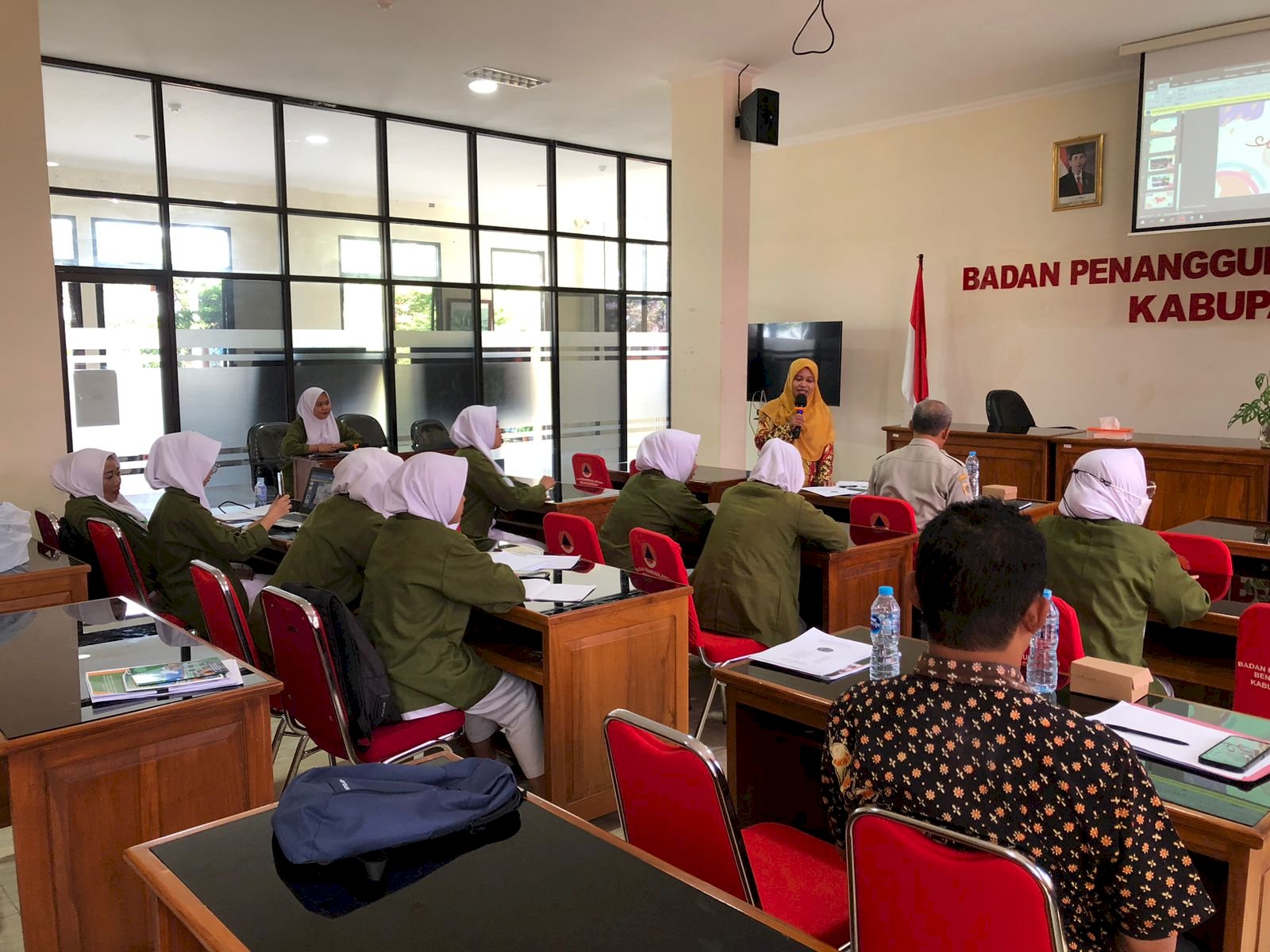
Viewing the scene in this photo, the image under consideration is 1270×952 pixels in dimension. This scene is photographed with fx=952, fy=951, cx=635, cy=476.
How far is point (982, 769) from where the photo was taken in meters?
1.32

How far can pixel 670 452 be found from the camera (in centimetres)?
432

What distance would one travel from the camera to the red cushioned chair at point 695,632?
3469 millimetres

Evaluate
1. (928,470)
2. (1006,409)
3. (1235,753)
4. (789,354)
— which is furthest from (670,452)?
(789,354)

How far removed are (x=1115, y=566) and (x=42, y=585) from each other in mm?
3671

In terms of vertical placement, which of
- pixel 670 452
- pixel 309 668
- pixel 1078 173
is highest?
pixel 1078 173

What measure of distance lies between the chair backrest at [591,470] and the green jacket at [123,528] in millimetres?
2707

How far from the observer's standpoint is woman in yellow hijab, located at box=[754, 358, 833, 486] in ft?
20.6

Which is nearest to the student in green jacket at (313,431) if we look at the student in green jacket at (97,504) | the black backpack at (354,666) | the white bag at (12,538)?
the student in green jacket at (97,504)

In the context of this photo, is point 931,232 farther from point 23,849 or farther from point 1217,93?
point 23,849

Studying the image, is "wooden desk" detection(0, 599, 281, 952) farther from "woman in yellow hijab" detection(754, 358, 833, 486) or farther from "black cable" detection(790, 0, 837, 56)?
"black cable" detection(790, 0, 837, 56)

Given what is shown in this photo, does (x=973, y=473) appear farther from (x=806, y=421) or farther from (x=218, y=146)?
(x=218, y=146)

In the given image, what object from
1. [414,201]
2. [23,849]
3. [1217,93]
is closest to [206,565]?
[23,849]

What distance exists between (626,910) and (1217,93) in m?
6.84

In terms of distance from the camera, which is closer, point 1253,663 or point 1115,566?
point 1253,663
